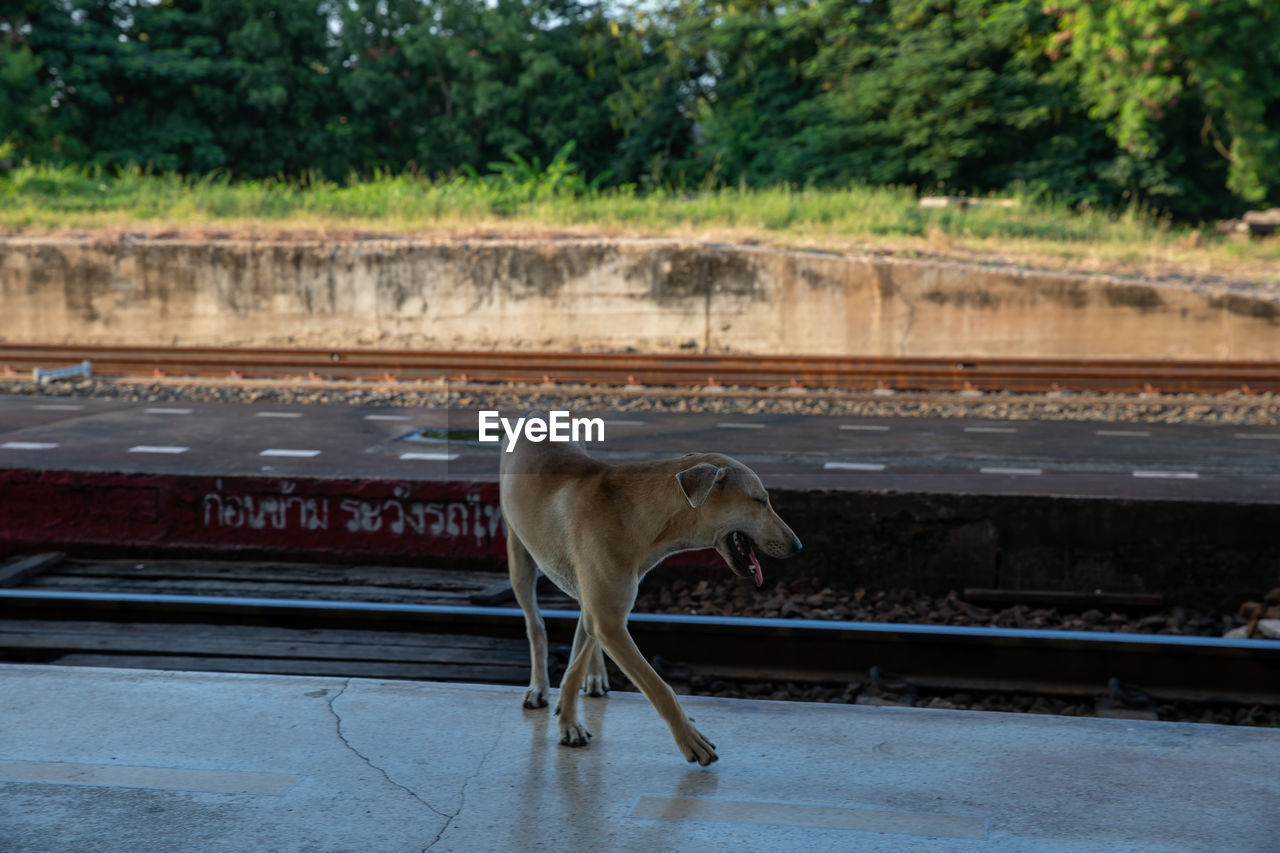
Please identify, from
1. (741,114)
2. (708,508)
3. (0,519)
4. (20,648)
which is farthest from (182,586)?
(741,114)

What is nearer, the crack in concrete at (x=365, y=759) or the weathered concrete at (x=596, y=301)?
the crack in concrete at (x=365, y=759)

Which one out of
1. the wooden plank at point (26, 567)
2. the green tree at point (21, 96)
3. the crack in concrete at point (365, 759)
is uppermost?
the green tree at point (21, 96)

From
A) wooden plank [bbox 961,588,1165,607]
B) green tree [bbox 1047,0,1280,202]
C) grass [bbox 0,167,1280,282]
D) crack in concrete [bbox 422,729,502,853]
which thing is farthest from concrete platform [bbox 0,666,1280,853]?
green tree [bbox 1047,0,1280,202]

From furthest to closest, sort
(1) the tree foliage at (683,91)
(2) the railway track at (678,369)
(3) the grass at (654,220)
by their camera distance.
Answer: (1) the tree foliage at (683,91)
(3) the grass at (654,220)
(2) the railway track at (678,369)

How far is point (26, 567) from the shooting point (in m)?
7.30

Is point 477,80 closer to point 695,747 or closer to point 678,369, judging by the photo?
point 678,369

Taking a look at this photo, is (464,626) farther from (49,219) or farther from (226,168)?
(226,168)

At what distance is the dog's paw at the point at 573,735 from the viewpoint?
404cm

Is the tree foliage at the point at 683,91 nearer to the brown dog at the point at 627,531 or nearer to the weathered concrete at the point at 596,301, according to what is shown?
the weathered concrete at the point at 596,301

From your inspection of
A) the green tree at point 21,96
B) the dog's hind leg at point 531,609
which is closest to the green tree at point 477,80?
the green tree at point 21,96

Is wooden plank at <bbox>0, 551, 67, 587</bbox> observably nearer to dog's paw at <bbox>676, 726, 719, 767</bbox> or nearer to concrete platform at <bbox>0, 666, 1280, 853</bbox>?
concrete platform at <bbox>0, 666, 1280, 853</bbox>

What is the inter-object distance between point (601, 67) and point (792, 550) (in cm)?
3315

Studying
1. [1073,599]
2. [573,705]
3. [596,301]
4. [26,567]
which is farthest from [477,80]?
[573,705]

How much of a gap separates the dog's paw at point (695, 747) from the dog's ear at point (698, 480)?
0.77m
